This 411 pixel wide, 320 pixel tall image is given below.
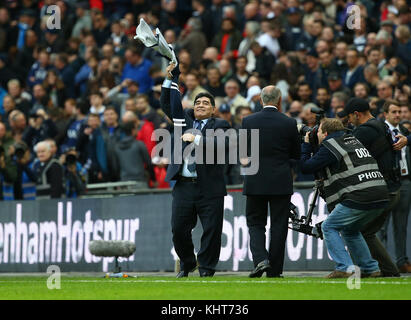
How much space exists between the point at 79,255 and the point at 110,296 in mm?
8590

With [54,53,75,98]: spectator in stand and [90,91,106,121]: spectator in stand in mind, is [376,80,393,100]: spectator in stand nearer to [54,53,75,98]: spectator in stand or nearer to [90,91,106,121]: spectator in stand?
[90,91,106,121]: spectator in stand

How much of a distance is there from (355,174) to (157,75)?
424 inches

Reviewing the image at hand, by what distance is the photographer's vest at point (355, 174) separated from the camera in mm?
13062

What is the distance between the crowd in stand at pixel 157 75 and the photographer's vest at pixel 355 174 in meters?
3.43

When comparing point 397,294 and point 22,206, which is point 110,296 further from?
point 22,206

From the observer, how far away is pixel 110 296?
36.2ft

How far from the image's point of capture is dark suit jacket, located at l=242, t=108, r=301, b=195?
13.4m

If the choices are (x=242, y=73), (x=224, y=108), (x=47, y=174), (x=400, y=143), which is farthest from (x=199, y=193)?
(x=242, y=73)

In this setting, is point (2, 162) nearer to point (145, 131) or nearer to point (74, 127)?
point (145, 131)

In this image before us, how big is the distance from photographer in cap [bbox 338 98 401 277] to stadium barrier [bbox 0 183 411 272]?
95.2 inches

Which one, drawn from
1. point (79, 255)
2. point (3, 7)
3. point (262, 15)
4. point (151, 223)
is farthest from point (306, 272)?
point (3, 7)

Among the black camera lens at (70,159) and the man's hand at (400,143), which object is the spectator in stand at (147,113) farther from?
the man's hand at (400,143)

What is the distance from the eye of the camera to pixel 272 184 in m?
13.4
